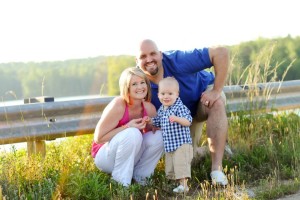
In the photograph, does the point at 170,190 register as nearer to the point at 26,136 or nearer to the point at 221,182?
the point at 221,182

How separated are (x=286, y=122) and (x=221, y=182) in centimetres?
228

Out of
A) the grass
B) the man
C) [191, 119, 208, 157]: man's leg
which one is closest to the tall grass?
the grass

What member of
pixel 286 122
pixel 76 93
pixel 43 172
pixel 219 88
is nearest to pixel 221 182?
pixel 219 88

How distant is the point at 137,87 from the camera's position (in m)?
6.04

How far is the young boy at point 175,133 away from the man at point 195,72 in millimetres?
414

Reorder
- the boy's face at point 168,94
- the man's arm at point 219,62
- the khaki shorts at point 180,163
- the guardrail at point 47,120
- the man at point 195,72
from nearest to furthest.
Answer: the khaki shorts at point 180,163, the boy's face at point 168,94, the guardrail at point 47,120, the man at point 195,72, the man's arm at point 219,62

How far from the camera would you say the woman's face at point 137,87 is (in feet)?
19.8

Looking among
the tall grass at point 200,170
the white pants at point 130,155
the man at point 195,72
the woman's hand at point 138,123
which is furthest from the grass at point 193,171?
the woman's hand at point 138,123

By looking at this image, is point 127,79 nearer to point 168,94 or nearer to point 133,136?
point 168,94

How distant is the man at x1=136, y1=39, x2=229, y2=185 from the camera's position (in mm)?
6406

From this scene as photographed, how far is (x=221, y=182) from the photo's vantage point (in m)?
5.98

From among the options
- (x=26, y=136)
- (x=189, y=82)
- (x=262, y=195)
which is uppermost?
(x=189, y=82)

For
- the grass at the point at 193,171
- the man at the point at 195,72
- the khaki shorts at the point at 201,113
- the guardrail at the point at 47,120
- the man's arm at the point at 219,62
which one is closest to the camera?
the grass at the point at 193,171

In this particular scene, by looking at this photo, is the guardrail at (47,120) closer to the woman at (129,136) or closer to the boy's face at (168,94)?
the woman at (129,136)
